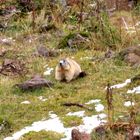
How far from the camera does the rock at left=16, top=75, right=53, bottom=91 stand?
29.4ft

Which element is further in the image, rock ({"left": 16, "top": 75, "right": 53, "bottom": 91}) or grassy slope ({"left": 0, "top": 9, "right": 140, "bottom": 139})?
rock ({"left": 16, "top": 75, "right": 53, "bottom": 91})

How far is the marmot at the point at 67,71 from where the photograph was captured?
951 cm

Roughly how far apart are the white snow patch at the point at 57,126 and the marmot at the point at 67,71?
75.0 inches

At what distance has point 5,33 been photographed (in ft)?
44.5

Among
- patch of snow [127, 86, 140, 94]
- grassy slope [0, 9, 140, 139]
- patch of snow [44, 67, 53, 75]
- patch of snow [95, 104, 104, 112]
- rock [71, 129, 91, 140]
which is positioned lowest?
patch of snow [44, 67, 53, 75]

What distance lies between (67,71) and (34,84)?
806 millimetres

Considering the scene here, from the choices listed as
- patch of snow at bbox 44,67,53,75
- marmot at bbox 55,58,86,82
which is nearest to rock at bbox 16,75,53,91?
marmot at bbox 55,58,86,82

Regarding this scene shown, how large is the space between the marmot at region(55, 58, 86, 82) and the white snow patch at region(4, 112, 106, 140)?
6.25 ft

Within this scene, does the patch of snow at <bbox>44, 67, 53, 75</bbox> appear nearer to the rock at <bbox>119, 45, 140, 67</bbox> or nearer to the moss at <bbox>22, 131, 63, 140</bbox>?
Result: the rock at <bbox>119, 45, 140, 67</bbox>

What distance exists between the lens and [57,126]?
739 cm

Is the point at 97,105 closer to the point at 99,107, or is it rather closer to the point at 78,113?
the point at 99,107

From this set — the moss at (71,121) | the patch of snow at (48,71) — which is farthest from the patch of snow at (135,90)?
the patch of snow at (48,71)

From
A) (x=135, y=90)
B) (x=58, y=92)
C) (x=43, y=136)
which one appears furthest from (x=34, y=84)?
(x=43, y=136)

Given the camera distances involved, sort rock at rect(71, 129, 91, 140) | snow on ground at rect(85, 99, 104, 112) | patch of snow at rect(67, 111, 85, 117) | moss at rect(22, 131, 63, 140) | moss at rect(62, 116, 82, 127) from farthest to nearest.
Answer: snow on ground at rect(85, 99, 104, 112), patch of snow at rect(67, 111, 85, 117), moss at rect(62, 116, 82, 127), moss at rect(22, 131, 63, 140), rock at rect(71, 129, 91, 140)
